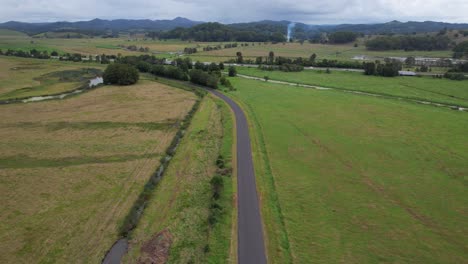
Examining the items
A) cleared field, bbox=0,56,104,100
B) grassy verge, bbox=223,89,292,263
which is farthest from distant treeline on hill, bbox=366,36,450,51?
grassy verge, bbox=223,89,292,263

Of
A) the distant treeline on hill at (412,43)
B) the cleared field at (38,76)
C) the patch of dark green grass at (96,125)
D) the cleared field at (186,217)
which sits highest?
the distant treeline on hill at (412,43)

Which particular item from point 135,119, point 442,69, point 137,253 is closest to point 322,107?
point 135,119

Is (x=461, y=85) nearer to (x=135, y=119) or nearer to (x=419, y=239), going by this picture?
(x=419, y=239)

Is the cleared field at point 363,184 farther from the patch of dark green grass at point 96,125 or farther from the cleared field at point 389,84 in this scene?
the cleared field at point 389,84

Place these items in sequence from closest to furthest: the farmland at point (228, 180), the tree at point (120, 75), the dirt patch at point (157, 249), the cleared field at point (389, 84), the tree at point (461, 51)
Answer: the dirt patch at point (157, 249) → the farmland at point (228, 180) → the cleared field at point (389, 84) → the tree at point (120, 75) → the tree at point (461, 51)

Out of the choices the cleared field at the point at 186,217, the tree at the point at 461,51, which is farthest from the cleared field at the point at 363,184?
the tree at the point at 461,51

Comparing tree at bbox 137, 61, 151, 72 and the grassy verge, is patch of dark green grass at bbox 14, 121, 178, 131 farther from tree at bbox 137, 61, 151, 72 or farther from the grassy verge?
tree at bbox 137, 61, 151, 72

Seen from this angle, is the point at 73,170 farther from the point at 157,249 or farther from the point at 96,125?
the point at 157,249
